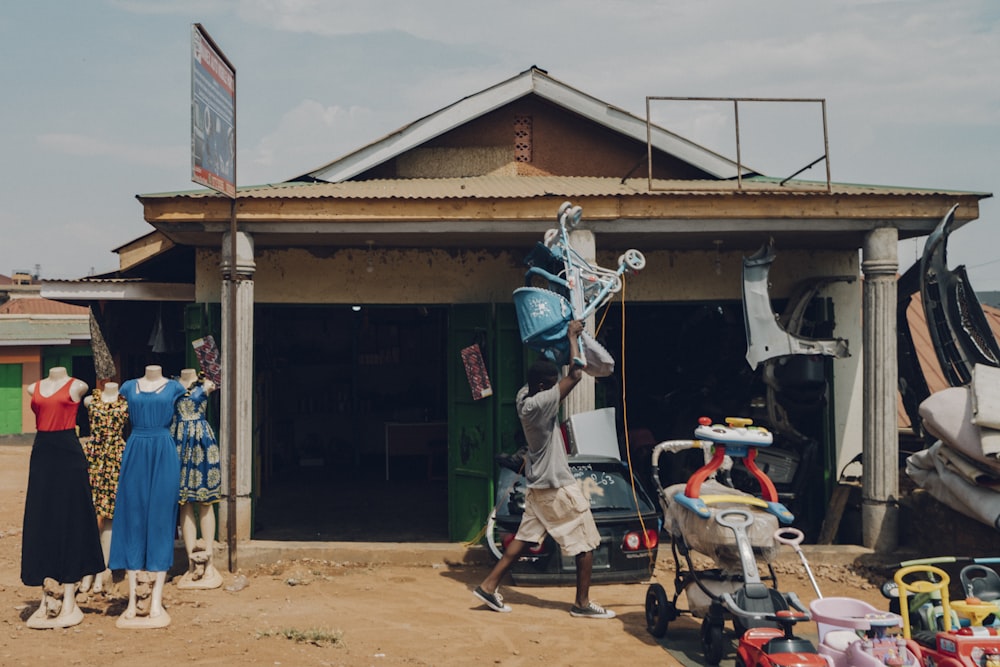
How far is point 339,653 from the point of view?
6230 mm

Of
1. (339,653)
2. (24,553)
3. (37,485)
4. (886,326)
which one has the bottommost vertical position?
(339,653)

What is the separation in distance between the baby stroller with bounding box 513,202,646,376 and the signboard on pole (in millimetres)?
2866

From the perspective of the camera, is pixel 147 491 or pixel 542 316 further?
pixel 542 316

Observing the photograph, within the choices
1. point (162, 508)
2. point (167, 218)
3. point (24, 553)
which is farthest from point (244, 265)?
point (24, 553)

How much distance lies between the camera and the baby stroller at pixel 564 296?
298 inches

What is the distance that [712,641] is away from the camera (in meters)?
5.91

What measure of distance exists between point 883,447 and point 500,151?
596cm

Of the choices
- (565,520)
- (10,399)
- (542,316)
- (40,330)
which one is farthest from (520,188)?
(10,399)

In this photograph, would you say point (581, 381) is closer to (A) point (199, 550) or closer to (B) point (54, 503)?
(A) point (199, 550)

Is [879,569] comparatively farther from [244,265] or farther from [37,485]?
[37,485]

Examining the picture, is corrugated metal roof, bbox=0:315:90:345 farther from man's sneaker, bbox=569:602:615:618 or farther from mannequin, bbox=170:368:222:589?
man's sneaker, bbox=569:602:615:618

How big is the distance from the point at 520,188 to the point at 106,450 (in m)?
4.82

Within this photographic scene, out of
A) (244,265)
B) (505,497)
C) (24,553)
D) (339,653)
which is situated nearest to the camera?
(339,653)

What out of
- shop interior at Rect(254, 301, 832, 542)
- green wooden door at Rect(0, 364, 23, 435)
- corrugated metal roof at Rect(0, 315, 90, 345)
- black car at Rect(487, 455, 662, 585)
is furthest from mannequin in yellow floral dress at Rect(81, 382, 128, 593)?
green wooden door at Rect(0, 364, 23, 435)
